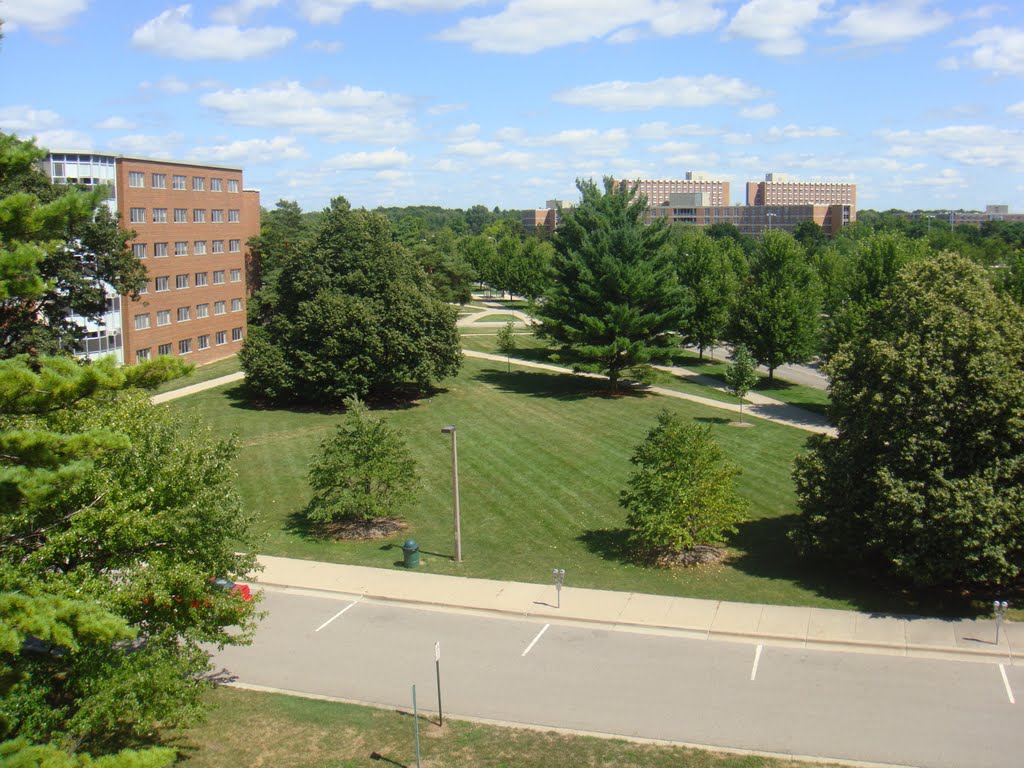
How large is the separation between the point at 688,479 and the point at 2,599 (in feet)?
58.1

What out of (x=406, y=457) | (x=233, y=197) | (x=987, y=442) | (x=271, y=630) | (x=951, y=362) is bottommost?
(x=271, y=630)

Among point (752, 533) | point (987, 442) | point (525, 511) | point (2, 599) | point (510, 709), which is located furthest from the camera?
point (525, 511)

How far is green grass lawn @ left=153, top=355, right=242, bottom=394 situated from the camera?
1944 inches

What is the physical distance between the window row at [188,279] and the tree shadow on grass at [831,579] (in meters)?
43.7

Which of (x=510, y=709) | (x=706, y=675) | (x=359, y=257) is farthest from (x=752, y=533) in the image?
(x=359, y=257)

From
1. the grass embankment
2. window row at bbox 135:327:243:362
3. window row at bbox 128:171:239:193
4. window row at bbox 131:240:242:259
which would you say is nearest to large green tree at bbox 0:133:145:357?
window row at bbox 131:240:242:259

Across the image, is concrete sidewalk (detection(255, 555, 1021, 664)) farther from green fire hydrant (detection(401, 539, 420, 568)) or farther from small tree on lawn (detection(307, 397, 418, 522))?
small tree on lawn (detection(307, 397, 418, 522))

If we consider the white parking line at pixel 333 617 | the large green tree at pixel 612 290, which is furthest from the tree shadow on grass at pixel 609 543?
the large green tree at pixel 612 290

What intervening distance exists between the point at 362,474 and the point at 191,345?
133 ft

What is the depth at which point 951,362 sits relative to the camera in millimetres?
20969

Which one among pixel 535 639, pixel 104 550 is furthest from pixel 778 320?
pixel 104 550

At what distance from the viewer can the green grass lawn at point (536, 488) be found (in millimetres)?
23422

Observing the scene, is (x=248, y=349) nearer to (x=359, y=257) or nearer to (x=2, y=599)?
(x=359, y=257)

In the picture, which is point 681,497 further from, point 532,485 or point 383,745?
point 383,745
